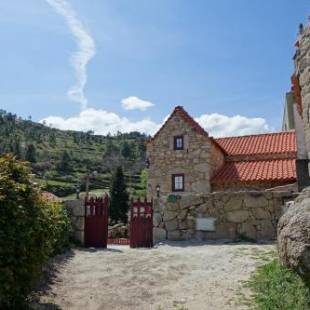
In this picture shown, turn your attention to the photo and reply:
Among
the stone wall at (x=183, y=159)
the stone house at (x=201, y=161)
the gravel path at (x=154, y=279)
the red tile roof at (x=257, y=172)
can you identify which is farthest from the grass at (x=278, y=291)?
the stone wall at (x=183, y=159)

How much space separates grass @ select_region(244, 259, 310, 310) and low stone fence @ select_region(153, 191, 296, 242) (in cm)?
523

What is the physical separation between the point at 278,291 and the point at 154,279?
98.8 inches

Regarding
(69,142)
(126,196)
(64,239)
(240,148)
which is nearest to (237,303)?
(64,239)

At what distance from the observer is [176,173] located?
2120 cm

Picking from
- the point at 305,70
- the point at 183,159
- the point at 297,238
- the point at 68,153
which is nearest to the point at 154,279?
the point at 297,238

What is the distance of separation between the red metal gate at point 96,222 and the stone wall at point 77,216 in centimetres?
16

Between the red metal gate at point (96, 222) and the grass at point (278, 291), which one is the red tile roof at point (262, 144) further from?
the grass at point (278, 291)

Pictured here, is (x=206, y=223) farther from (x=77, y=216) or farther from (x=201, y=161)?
(x=201, y=161)

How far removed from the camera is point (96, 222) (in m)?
12.7

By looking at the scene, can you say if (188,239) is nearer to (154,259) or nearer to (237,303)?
(154,259)

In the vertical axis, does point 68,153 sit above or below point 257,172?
above

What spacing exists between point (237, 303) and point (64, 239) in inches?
238

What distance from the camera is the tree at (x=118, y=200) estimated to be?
4181 centimetres

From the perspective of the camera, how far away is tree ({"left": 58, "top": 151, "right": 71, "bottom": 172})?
8194 cm
